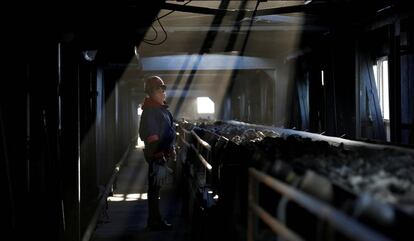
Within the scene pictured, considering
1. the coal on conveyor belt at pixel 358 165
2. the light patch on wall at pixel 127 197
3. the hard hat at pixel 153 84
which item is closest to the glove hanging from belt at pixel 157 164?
the hard hat at pixel 153 84

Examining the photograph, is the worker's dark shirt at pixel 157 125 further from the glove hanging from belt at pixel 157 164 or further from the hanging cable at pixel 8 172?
the hanging cable at pixel 8 172

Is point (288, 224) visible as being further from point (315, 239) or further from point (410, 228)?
point (410, 228)

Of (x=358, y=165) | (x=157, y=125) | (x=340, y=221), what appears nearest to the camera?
(x=340, y=221)

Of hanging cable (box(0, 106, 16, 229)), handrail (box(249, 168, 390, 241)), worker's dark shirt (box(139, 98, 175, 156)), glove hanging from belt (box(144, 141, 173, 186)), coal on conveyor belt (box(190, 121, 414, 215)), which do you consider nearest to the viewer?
handrail (box(249, 168, 390, 241))

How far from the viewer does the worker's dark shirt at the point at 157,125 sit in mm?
7720

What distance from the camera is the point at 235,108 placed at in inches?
1081

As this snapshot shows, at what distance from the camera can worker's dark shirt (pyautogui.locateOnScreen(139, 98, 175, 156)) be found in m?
7.72

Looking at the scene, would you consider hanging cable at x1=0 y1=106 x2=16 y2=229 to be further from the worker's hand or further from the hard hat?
the hard hat

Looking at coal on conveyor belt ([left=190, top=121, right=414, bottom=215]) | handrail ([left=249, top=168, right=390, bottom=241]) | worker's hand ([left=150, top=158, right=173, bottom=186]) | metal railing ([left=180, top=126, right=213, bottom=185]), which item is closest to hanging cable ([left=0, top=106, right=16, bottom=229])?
coal on conveyor belt ([left=190, top=121, right=414, bottom=215])

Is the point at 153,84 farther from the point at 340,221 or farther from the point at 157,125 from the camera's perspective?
the point at 340,221

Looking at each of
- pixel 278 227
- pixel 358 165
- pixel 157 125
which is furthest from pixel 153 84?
pixel 278 227

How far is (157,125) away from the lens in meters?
7.75

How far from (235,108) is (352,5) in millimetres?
19945

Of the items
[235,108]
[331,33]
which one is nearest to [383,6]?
[331,33]
